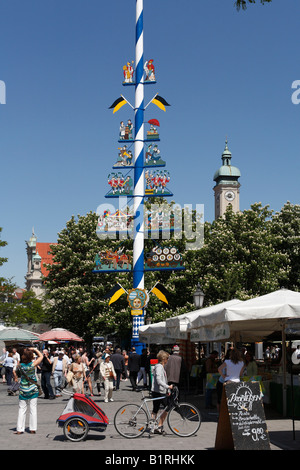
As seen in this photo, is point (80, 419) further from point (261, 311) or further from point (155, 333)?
point (155, 333)

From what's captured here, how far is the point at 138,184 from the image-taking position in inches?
1417

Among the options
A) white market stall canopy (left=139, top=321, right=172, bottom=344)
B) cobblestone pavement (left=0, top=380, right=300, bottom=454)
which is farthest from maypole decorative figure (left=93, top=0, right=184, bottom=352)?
cobblestone pavement (left=0, top=380, right=300, bottom=454)

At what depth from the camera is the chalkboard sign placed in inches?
375

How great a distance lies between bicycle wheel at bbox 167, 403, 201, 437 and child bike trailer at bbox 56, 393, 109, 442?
1.27 m

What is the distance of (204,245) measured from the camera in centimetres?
4562

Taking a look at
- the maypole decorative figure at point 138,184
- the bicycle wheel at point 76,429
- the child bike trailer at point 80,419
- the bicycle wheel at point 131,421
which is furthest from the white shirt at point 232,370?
the maypole decorative figure at point 138,184

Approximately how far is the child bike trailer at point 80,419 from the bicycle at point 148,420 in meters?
0.33

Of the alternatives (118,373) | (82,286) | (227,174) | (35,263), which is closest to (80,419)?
(118,373)

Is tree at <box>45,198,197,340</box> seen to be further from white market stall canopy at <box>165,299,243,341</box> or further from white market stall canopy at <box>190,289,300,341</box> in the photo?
white market stall canopy at <box>190,289,300,341</box>

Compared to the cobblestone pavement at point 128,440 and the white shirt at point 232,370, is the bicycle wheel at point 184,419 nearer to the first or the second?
the cobblestone pavement at point 128,440

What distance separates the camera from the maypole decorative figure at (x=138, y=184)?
35750 millimetres
